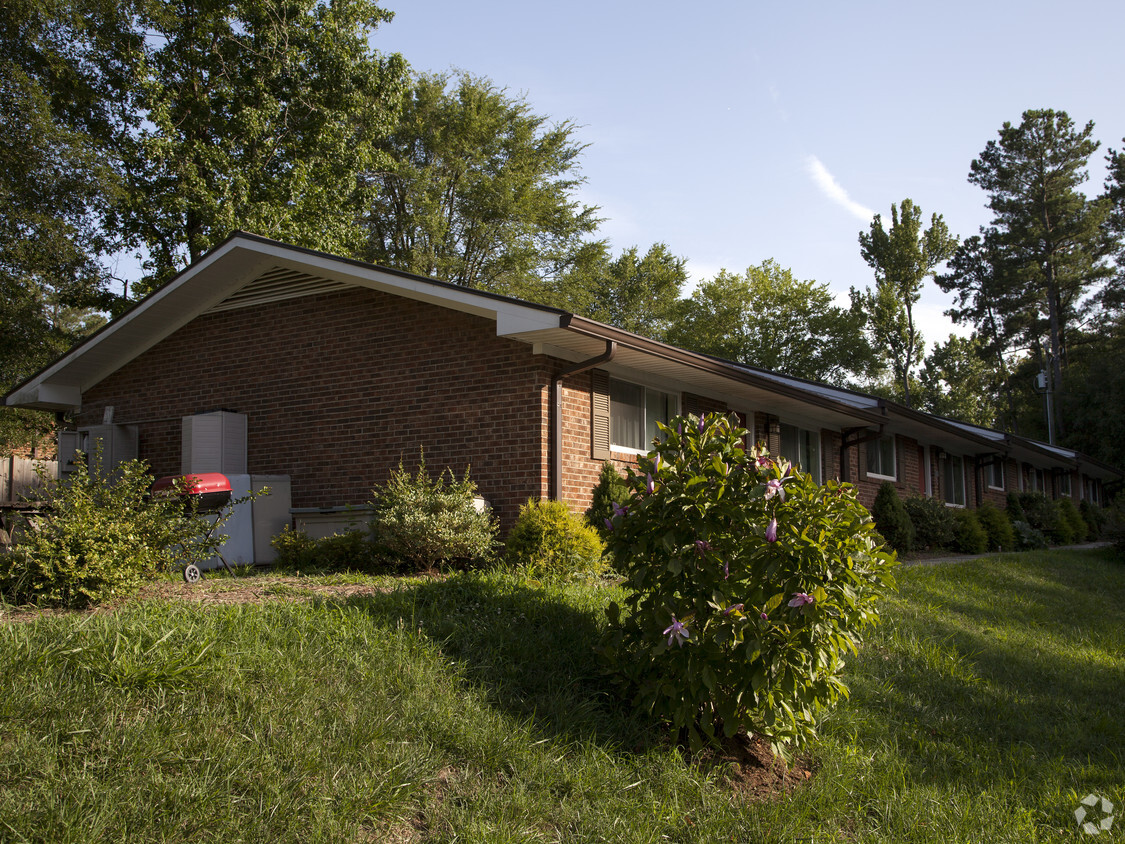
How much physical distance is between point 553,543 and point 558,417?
6.14ft

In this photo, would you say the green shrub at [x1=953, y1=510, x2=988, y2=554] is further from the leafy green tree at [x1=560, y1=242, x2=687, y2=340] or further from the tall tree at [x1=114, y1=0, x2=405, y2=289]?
the leafy green tree at [x1=560, y1=242, x2=687, y2=340]

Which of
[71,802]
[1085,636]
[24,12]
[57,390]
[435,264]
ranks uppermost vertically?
[24,12]

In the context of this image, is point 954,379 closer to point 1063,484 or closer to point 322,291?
point 1063,484

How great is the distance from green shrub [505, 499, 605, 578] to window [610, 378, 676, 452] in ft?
8.35

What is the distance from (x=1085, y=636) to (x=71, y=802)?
9.25m

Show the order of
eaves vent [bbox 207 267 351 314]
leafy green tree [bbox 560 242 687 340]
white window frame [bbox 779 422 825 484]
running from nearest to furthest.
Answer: eaves vent [bbox 207 267 351 314], white window frame [bbox 779 422 825 484], leafy green tree [bbox 560 242 687 340]

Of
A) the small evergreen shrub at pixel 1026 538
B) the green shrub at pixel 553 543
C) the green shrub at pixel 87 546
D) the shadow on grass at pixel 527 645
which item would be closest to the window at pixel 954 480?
the small evergreen shrub at pixel 1026 538

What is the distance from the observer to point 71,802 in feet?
10.4

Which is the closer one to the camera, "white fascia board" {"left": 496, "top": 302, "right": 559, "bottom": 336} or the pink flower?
the pink flower

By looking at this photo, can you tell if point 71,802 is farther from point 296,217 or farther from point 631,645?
point 296,217

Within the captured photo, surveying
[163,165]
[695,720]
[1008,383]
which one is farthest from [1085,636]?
[1008,383]

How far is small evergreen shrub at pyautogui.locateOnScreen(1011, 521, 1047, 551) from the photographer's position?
763 inches

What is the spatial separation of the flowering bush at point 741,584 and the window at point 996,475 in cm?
2271

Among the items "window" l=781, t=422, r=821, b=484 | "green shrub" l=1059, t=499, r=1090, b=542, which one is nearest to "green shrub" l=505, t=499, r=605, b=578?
"window" l=781, t=422, r=821, b=484
